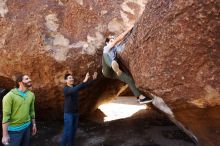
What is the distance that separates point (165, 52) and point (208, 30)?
1.86 ft

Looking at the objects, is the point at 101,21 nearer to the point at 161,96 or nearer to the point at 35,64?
the point at 35,64

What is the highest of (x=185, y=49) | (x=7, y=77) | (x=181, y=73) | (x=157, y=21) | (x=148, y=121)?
(x=157, y=21)

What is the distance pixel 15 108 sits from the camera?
502 cm

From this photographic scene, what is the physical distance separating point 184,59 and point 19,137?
2547mm

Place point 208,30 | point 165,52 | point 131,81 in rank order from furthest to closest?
point 131,81 < point 165,52 < point 208,30

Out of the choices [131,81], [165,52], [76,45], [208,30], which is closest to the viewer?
[208,30]

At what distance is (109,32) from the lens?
7.32 m

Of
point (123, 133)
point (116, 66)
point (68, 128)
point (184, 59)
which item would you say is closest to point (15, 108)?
point (68, 128)

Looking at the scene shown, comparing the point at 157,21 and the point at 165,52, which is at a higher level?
the point at 157,21

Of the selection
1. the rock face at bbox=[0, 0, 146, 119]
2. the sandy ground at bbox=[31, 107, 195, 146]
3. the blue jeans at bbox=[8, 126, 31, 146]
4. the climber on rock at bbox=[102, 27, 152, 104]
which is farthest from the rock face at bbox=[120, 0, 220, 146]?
the rock face at bbox=[0, 0, 146, 119]

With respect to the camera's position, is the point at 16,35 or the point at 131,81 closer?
the point at 131,81

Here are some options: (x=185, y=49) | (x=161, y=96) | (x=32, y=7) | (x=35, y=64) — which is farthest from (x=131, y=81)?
(x=32, y=7)

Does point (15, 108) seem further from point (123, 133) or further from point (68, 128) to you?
point (123, 133)

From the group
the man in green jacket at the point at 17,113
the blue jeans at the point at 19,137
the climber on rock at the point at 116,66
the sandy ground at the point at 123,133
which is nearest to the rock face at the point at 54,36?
the sandy ground at the point at 123,133
